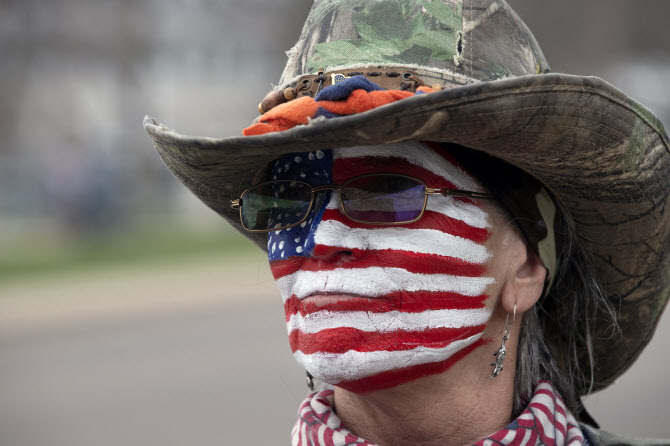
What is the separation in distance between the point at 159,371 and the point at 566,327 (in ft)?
17.9

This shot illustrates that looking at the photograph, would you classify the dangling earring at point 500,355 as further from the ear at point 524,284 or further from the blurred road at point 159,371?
the blurred road at point 159,371

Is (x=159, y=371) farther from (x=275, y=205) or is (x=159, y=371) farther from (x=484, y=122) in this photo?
(x=484, y=122)

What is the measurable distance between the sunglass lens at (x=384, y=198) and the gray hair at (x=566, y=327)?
1.56ft

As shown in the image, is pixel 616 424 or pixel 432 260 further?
pixel 616 424

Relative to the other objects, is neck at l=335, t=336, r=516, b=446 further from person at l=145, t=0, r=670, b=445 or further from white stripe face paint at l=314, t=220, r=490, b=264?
white stripe face paint at l=314, t=220, r=490, b=264

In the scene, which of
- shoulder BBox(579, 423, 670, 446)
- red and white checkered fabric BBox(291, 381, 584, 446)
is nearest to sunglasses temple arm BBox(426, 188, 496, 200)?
red and white checkered fabric BBox(291, 381, 584, 446)

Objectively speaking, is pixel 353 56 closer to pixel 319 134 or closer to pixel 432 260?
pixel 319 134

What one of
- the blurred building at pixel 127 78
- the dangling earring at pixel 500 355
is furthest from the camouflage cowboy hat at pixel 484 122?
the blurred building at pixel 127 78

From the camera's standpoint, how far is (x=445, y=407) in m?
1.83

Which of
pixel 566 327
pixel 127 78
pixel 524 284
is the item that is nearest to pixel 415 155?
pixel 524 284

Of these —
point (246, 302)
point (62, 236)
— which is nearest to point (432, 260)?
point (246, 302)

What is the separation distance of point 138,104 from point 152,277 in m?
7.51

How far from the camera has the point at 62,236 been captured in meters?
13.7

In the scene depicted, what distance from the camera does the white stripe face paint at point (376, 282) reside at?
1.67 meters
